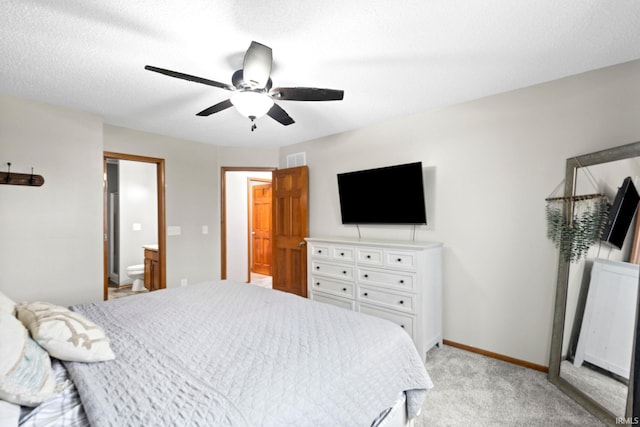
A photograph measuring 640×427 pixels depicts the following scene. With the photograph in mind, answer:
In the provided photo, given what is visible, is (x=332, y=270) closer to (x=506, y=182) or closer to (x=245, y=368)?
(x=506, y=182)

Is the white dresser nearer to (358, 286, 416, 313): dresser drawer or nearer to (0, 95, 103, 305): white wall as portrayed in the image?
(358, 286, 416, 313): dresser drawer

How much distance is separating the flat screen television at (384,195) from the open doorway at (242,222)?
1642 millimetres

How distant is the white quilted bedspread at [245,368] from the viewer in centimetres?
93

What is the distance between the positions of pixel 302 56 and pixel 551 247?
2507mm

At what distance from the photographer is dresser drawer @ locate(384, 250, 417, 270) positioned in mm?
2629

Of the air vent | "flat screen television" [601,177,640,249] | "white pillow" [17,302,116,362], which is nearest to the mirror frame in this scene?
"flat screen television" [601,177,640,249]

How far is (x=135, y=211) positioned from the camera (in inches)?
209

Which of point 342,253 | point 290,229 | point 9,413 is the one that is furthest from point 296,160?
point 9,413

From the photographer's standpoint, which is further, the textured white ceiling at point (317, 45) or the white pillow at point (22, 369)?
the textured white ceiling at point (317, 45)

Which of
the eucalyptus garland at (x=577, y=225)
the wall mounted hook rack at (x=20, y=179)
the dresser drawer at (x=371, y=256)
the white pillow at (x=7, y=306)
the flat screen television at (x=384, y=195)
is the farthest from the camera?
the flat screen television at (x=384, y=195)

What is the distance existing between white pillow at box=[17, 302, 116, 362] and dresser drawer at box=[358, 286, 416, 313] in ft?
7.29

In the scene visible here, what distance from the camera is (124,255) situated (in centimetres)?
516

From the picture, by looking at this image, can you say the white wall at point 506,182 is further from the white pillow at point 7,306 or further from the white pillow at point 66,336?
the white pillow at point 7,306

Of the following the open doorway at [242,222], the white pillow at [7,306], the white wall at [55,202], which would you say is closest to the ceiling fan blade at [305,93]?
the white pillow at [7,306]
